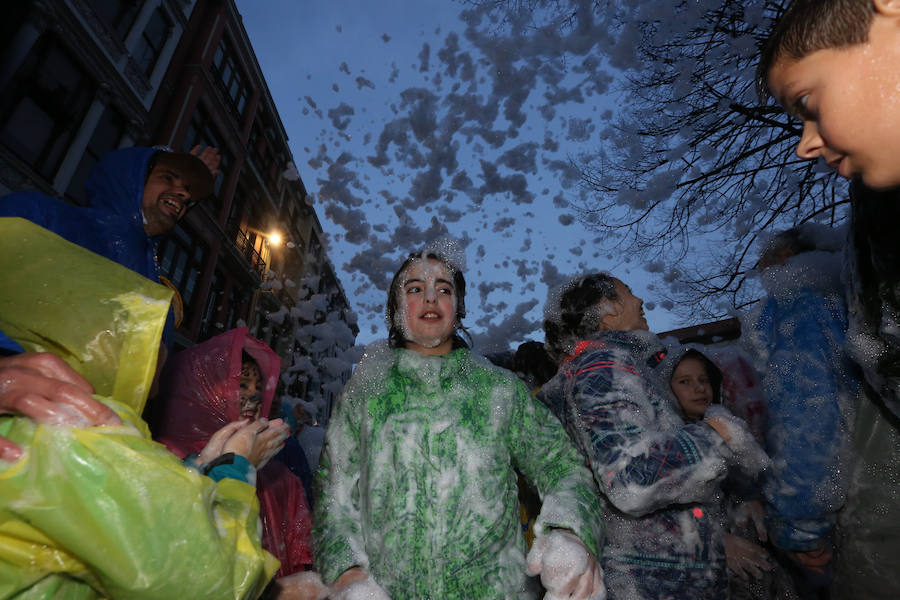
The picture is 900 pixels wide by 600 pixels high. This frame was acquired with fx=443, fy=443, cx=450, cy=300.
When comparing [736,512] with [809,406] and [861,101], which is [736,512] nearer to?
[809,406]

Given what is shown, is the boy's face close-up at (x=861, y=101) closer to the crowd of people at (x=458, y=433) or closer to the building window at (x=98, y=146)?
the crowd of people at (x=458, y=433)

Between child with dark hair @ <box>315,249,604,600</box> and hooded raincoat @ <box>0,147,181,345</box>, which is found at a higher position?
hooded raincoat @ <box>0,147,181,345</box>

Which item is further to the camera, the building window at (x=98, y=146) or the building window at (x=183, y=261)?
the building window at (x=183, y=261)

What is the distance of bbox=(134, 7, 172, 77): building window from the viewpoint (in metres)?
12.6

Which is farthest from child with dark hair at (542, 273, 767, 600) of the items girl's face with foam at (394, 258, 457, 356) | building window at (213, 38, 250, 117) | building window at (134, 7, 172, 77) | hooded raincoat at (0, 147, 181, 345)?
building window at (213, 38, 250, 117)

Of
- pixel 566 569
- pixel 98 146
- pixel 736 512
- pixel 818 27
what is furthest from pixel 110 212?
pixel 98 146

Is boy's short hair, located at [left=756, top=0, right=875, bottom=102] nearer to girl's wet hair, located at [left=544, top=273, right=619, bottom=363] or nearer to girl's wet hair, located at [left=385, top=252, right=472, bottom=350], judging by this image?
girl's wet hair, located at [left=544, top=273, right=619, bottom=363]

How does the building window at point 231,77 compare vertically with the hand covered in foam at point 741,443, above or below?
above

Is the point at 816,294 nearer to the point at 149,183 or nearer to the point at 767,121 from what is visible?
→ the point at 149,183

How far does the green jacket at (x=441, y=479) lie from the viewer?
1.49m

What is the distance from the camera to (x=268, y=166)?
21203 millimetres

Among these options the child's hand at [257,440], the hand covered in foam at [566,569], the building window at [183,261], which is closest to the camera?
the hand covered in foam at [566,569]

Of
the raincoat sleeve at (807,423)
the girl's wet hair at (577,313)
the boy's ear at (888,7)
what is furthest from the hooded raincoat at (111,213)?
the raincoat sleeve at (807,423)

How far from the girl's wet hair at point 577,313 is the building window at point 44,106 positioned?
431 inches
